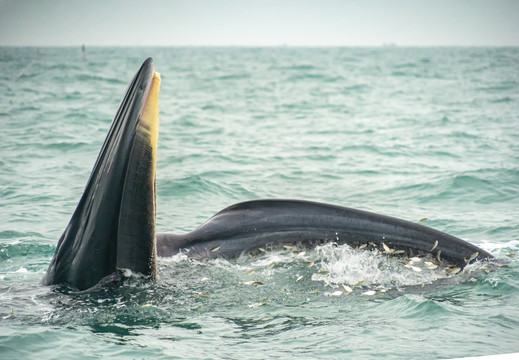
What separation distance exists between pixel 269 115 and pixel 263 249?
56.8 feet

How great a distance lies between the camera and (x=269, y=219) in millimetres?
5527

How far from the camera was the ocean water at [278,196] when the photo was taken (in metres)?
5.16

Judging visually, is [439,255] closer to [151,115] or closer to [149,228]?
[149,228]

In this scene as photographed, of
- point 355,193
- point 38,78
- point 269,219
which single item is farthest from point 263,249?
point 38,78

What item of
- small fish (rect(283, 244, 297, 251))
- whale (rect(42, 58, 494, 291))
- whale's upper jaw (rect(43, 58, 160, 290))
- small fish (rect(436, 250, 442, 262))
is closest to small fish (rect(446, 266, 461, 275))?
whale (rect(42, 58, 494, 291))

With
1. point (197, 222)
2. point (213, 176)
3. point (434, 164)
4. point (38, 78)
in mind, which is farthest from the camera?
point (38, 78)

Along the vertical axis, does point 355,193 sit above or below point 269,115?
below

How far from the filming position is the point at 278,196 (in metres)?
11.3

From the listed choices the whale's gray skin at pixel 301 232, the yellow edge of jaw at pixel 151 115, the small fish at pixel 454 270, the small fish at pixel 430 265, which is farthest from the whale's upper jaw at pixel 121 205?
the small fish at pixel 454 270

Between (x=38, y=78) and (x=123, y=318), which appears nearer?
(x=123, y=318)

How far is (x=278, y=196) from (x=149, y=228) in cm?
653

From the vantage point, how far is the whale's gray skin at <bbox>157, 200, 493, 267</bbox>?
214 inches

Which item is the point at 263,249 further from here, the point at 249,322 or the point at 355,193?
the point at 355,193

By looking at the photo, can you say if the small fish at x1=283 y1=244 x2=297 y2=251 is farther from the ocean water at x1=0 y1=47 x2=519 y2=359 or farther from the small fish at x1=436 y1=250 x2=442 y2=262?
the small fish at x1=436 y1=250 x2=442 y2=262
